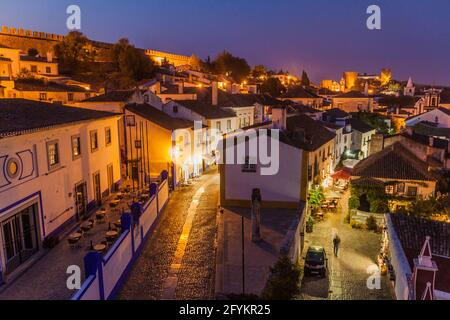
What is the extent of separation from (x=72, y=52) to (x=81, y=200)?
6174 centimetres

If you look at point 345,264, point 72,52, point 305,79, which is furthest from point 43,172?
point 305,79

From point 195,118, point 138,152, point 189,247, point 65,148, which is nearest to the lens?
point 189,247

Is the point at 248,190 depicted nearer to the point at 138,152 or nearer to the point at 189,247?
the point at 189,247

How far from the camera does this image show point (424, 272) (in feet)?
42.5

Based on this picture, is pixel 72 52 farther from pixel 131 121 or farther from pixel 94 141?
pixel 94 141

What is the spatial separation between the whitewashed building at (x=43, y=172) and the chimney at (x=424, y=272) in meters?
15.1

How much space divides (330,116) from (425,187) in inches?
836

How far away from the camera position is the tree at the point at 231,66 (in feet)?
325

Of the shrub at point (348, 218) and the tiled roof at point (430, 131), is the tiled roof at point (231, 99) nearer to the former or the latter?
the tiled roof at point (430, 131)

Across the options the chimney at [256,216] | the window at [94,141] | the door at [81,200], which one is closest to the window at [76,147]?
the door at [81,200]

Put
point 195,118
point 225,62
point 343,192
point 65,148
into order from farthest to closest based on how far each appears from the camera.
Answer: point 225,62 < point 195,118 < point 343,192 < point 65,148

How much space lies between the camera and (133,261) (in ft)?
53.4

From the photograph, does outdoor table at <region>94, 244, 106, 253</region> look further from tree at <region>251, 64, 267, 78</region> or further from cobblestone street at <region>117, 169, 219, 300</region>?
tree at <region>251, 64, 267, 78</region>
